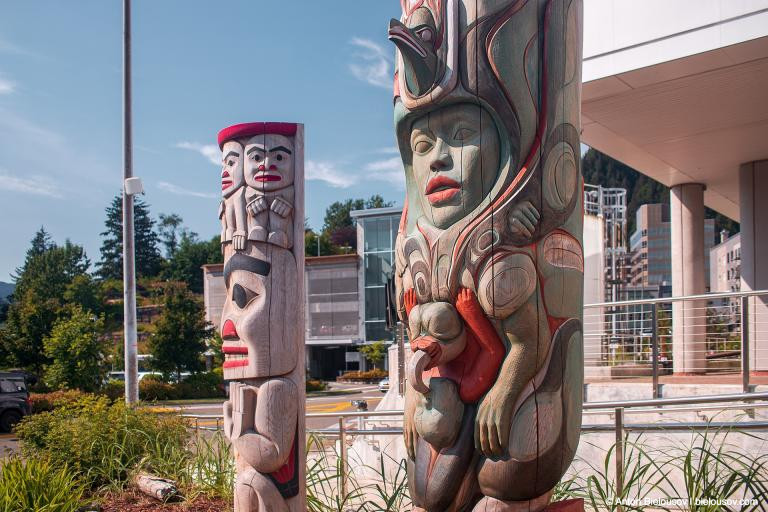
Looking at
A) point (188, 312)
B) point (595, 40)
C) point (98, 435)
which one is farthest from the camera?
point (188, 312)

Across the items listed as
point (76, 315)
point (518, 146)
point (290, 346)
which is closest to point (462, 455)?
point (518, 146)

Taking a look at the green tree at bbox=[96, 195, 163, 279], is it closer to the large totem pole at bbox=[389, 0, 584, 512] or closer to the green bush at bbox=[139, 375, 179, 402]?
the green bush at bbox=[139, 375, 179, 402]

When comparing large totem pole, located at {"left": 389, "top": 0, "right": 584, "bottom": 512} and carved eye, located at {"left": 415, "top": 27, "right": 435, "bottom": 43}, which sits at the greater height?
carved eye, located at {"left": 415, "top": 27, "right": 435, "bottom": 43}

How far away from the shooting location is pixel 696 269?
11.1 metres

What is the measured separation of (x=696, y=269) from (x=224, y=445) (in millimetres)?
8469

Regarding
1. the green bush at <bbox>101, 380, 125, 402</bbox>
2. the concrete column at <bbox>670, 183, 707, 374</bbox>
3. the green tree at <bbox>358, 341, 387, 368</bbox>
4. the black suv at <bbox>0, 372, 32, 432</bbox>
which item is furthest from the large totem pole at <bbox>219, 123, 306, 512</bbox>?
the green tree at <bbox>358, 341, 387, 368</bbox>

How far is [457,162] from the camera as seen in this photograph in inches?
109

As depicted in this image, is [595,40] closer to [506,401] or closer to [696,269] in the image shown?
[696,269]

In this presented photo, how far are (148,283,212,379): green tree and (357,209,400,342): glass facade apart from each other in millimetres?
9440

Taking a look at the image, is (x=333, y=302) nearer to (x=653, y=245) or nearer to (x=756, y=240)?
(x=756, y=240)

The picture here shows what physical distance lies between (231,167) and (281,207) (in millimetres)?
572

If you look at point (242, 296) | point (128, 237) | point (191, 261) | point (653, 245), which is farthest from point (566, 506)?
point (653, 245)

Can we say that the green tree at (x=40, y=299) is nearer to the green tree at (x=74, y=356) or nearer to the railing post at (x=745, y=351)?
the green tree at (x=74, y=356)

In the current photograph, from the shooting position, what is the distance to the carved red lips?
2.74 m
